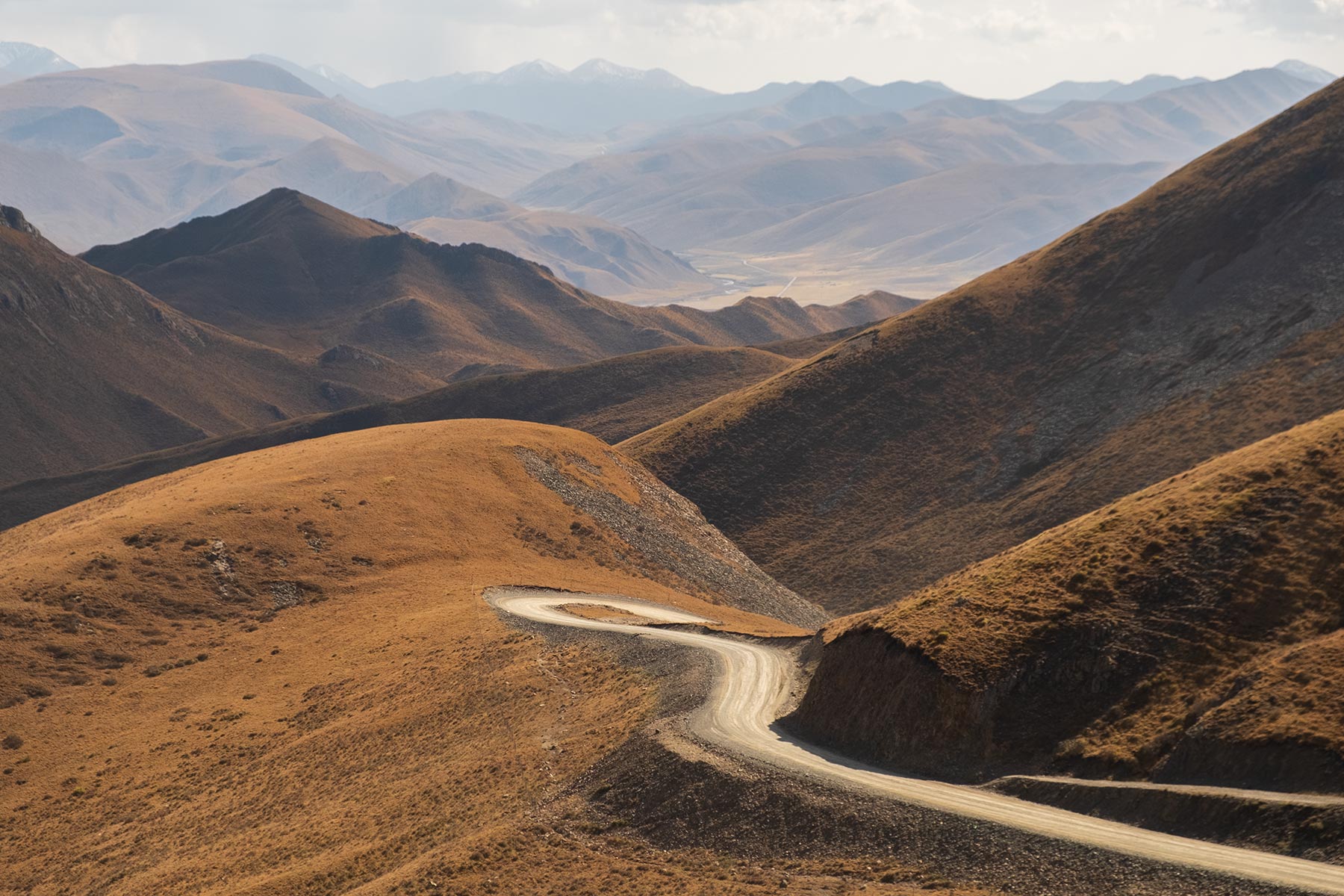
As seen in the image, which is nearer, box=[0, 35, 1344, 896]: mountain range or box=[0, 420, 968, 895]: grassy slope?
box=[0, 35, 1344, 896]: mountain range

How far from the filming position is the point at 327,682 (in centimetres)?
4962

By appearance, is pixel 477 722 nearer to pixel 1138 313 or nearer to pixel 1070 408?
pixel 1070 408

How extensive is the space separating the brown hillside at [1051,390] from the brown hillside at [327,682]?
24.9m

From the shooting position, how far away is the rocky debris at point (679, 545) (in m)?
78.6

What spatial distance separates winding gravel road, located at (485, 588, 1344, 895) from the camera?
2361cm

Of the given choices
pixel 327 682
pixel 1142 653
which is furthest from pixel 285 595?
pixel 1142 653

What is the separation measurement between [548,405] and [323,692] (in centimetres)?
13636

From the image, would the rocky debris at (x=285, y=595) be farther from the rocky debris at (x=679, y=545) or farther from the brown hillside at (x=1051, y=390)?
the brown hillside at (x=1051, y=390)

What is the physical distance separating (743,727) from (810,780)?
587 cm

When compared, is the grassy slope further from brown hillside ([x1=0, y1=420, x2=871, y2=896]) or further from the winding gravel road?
the winding gravel road

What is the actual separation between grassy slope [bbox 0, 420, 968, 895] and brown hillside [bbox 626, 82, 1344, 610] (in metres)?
30.2

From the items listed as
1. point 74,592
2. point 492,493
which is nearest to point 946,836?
point 74,592

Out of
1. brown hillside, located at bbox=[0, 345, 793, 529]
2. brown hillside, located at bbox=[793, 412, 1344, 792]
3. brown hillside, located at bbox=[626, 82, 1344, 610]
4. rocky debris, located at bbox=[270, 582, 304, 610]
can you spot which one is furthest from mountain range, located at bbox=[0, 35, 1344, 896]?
brown hillside, located at bbox=[0, 345, 793, 529]

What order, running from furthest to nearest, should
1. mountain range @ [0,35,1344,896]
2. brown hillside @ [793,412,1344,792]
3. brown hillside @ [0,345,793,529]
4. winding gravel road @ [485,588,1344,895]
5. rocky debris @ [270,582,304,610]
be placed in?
brown hillside @ [0,345,793,529]
rocky debris @ [270,582,304,610]
mountain range @ [0,35,1344,896]
brown hillside @ [793,412,1344,792]
winding gravel road @ [485,588,1344,895]
